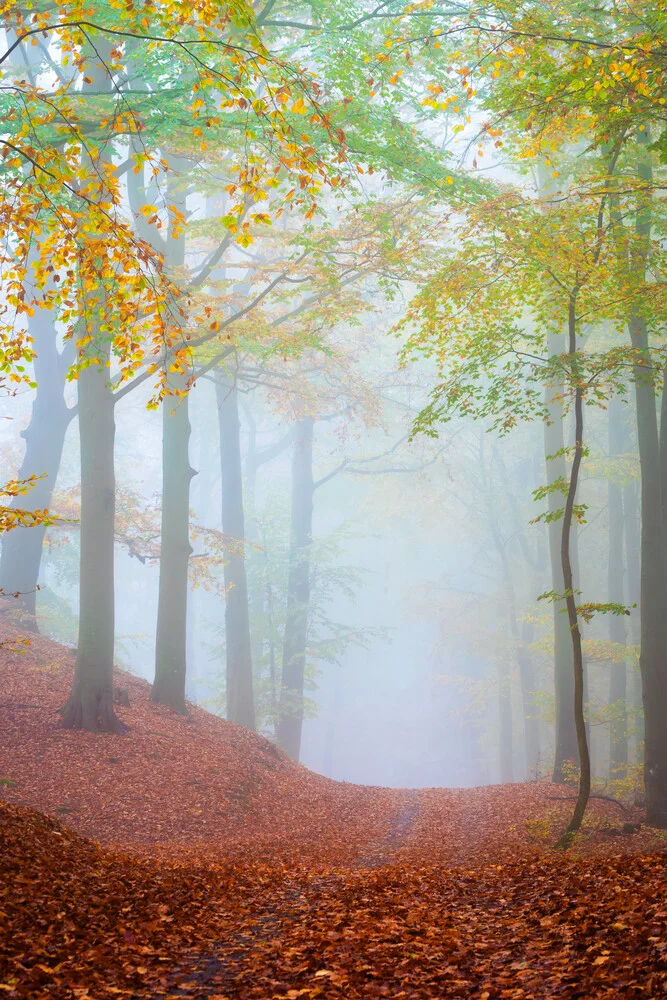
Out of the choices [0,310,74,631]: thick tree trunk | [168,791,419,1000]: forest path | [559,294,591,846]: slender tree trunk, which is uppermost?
[0,310,74,631]: thick tree trunk

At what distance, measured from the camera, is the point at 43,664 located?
12523 millimetres

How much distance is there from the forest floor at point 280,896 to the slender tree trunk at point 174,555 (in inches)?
112

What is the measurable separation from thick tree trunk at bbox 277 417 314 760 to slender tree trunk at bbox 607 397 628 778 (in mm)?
7960

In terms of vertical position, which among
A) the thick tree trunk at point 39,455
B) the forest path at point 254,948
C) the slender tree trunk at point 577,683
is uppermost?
the thick tree trunk at point 39,455

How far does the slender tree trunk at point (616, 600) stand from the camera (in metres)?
16.8

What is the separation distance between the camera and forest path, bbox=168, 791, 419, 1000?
364 cm

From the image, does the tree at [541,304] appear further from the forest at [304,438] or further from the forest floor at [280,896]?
the forest floor at [280,896]

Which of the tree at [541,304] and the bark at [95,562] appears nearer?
Result: the tree at [541,304]

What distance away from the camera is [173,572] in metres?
13.3

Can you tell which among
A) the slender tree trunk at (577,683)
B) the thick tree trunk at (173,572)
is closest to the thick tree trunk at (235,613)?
the thick tree trunk at (173,572)

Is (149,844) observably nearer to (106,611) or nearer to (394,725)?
(106,611)

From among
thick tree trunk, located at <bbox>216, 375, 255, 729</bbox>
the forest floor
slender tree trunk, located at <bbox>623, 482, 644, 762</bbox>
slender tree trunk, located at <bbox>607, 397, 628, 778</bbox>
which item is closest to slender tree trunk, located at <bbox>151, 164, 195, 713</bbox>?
the forest floor

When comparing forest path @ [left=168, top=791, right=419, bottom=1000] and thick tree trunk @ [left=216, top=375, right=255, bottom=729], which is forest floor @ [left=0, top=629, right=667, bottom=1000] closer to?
forest path @ [left=168, top=791, right=419, bottom=1000]

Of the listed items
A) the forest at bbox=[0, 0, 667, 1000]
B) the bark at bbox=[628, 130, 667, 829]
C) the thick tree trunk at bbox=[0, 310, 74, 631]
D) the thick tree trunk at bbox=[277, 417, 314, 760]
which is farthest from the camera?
the thick tree trunk at bbox=[277, 417, 314, 760]
